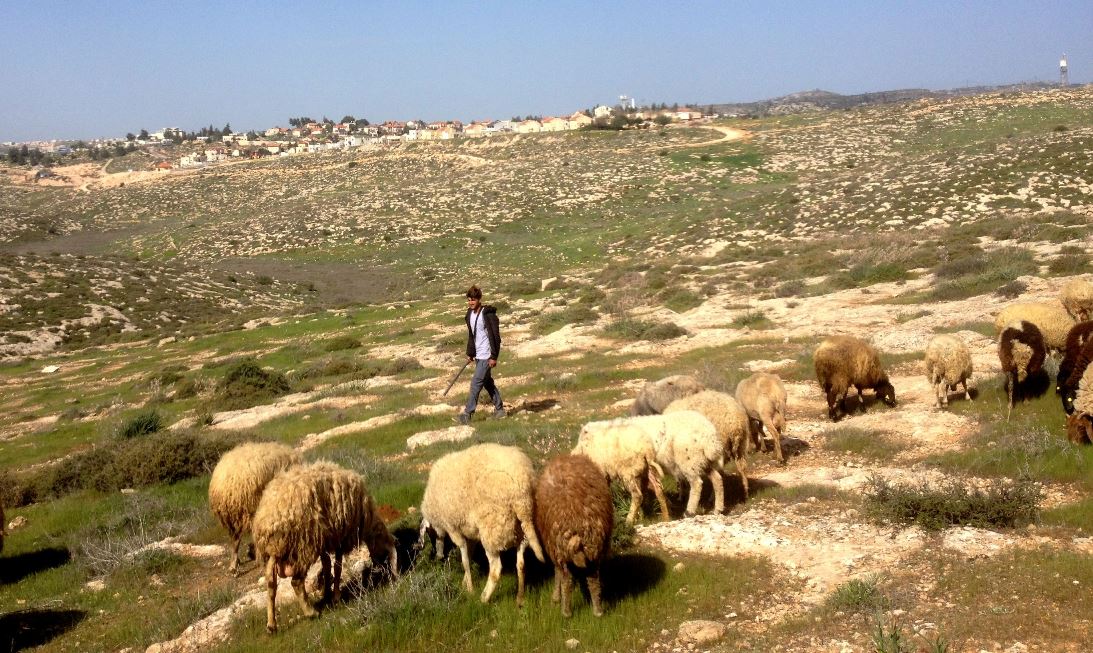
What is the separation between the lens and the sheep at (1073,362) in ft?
31.7

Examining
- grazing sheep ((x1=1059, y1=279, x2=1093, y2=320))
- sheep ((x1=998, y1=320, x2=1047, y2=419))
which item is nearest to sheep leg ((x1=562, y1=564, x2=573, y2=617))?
sheep ((x1=998, y1=320, x2=1047, y2=419))

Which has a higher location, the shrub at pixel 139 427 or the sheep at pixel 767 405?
the sheep at pixel 767 405

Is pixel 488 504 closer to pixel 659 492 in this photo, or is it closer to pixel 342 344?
pixel 659 492

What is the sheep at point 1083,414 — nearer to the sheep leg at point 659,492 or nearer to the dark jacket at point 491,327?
the sheep leg at point 659,492

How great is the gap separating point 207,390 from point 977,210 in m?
38.6

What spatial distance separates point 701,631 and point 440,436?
8793 mm

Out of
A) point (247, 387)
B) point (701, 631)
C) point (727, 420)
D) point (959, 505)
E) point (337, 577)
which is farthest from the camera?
point (247, 387)

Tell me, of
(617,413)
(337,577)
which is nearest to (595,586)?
(337,577)

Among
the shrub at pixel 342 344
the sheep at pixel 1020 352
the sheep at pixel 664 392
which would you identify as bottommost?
the shrub at pixel 342 344

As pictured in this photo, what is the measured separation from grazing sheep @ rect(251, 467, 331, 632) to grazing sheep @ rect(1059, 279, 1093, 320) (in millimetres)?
14412

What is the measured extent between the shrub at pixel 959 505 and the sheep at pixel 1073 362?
2.92 m

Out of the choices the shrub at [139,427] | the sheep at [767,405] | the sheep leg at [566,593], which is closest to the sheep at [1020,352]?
the sheep at [767,405]

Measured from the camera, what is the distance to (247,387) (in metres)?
22.7

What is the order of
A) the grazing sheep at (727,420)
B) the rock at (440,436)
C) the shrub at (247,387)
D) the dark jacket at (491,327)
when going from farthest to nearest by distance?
the shrub at (247,387) → the dark jacket at (491,327) → the rock at (440,436) → the grazing sheep at (727,420)
